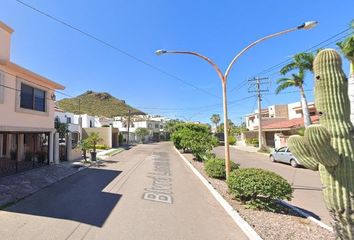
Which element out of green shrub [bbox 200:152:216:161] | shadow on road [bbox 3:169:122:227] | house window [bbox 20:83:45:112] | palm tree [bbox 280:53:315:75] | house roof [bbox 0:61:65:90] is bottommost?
shadow on road [bbox 3:169:122:227]

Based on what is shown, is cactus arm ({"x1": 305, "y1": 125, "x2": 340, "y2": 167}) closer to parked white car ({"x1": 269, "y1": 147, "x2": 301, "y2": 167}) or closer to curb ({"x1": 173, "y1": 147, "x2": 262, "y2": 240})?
curb ({"x1": 173, "y1": 147, "x2": 262, "y2": 240})

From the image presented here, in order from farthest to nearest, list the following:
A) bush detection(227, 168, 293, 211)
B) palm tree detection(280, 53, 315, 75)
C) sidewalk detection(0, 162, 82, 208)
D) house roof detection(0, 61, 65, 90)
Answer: palm tree detection(280, 53, 315, 75), house roof detection(0, 61, 65, 90), sidewalk detection(0, 162, 82, 208), bush detection(227, 168, 293, 211)

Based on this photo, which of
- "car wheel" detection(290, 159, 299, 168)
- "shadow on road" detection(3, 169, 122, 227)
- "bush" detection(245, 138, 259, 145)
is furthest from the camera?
"bush" detection(245, 138, 259, 145)

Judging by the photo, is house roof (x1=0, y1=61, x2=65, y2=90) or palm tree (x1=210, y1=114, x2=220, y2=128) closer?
house roof (x1=0, y1=61, x2=65, y2=90)

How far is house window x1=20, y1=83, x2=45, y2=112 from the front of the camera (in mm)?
14266

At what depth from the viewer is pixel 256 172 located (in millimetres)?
8094

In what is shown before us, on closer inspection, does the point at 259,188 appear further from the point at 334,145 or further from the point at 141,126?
the point at 141,126

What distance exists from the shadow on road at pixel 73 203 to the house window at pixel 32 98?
5.88 metres

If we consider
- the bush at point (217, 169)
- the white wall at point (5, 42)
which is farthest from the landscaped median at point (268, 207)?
the white wall at point (5, 42)

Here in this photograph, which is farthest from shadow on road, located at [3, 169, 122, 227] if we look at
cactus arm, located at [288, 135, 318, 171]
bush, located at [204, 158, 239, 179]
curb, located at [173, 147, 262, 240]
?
bush, located at [204, 158, 239, 179]

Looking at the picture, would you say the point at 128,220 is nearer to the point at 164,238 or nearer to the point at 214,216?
the point at 164,238

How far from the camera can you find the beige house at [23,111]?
12.6 m

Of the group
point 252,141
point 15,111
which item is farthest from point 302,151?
point 252,141

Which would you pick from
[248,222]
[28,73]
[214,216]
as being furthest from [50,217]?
[28,73]
